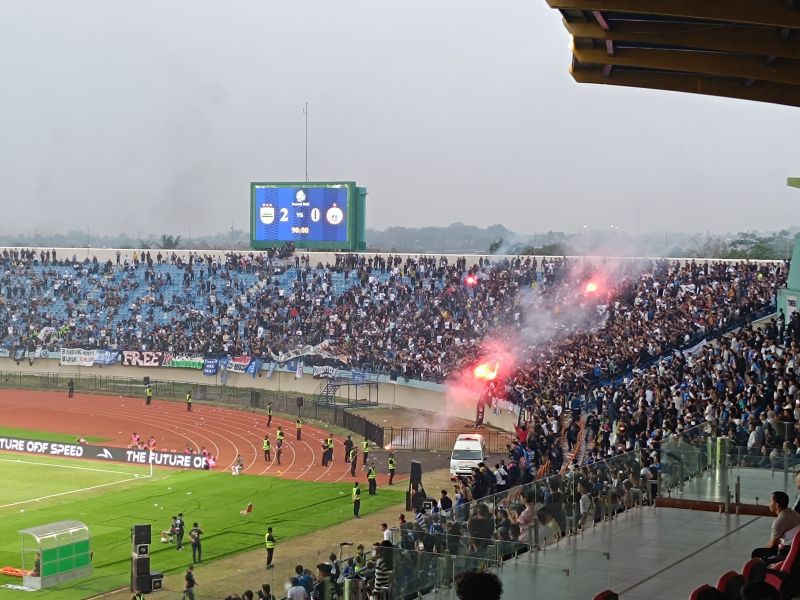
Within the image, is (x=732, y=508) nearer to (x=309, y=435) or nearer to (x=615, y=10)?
(x=615, y=10)

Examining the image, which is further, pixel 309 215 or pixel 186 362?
pixel 309 215

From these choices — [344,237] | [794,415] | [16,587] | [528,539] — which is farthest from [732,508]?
[344,237]

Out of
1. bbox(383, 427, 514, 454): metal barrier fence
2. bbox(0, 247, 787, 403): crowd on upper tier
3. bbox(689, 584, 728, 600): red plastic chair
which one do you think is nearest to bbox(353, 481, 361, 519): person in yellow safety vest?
bbox(0, 247, 787, 403): crowd on upper tier

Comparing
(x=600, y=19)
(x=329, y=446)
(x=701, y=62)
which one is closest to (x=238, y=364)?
(x=329, y=446)

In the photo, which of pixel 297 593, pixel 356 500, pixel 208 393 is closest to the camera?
pixel 297 593

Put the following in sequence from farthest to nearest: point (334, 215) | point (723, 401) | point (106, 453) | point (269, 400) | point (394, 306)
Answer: point (334, 215) < point (394, 306) < point (269, 400) < point (106, 453) < point (723, 401)

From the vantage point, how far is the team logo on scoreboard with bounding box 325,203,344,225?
6612 cm

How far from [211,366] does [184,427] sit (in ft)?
38.5

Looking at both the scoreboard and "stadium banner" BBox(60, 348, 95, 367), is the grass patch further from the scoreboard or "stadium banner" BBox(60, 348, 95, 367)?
the scoreboard

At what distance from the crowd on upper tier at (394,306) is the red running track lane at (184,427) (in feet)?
21.8

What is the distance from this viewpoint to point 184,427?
52156mm

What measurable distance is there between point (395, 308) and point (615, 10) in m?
48.1

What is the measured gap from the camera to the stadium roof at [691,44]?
14.6m

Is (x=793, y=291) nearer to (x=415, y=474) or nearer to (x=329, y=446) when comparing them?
(x=415, y=474)
